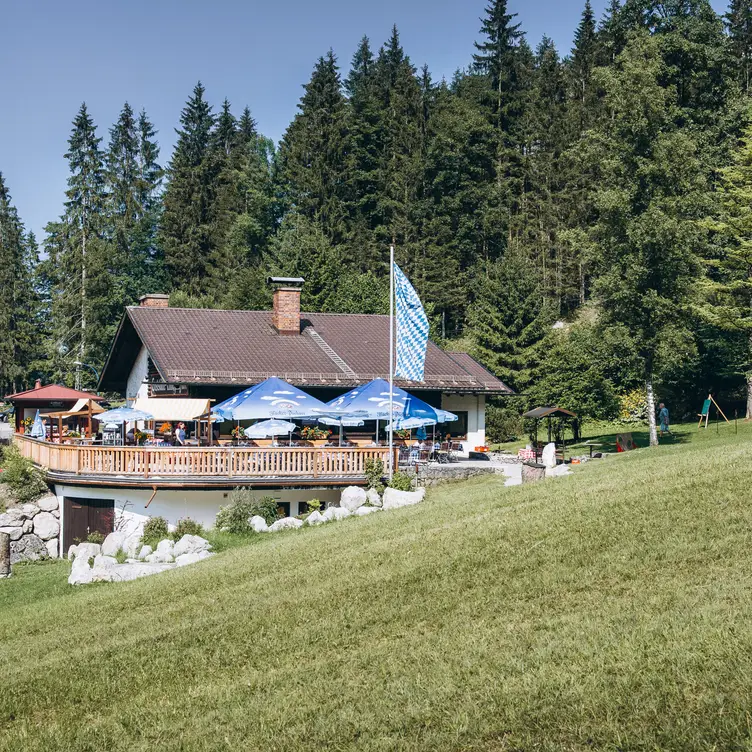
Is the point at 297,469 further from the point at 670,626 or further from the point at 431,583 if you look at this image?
the point at 670,626

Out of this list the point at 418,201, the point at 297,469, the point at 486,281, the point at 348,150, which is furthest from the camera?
the point at 348,150

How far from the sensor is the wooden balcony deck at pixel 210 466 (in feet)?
77.8

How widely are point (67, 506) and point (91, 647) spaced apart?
48.6 ft

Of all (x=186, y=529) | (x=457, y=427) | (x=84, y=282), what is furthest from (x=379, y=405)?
(x=84, y=282)

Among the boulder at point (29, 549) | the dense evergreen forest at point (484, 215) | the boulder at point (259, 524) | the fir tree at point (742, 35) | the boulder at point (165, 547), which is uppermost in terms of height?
the fir tree at point (742, 35)

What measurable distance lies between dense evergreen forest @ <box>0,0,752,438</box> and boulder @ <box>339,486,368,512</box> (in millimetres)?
13012

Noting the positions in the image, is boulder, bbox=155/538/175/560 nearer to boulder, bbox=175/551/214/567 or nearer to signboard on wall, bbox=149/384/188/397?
boulder, bbox=175/551/214/567

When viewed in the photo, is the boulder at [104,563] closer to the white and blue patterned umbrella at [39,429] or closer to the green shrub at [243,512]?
the green shrub at [243,512]

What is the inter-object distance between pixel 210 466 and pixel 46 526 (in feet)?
17.0

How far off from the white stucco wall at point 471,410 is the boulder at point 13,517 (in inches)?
567

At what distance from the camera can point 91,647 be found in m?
11.3

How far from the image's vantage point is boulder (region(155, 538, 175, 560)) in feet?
64.3

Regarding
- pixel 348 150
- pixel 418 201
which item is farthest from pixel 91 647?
pixel 348 150

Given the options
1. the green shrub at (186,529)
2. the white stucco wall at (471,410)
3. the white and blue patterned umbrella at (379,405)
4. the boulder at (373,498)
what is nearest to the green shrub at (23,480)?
the green shrub at (186,529)
